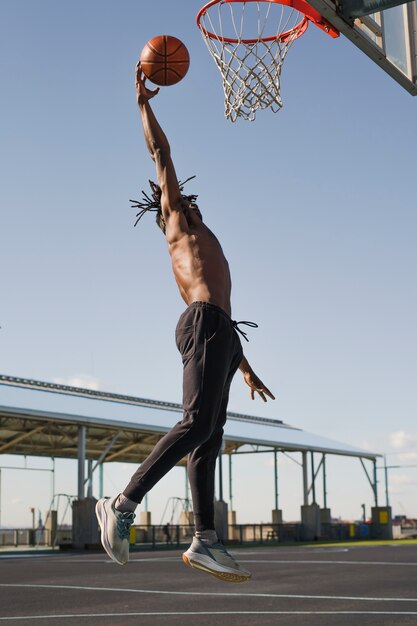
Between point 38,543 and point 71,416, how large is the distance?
12.8 meters

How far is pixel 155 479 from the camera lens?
16.0 feet

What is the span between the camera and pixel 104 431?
38.6 metres

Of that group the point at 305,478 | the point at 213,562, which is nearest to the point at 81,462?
the point at 305,478

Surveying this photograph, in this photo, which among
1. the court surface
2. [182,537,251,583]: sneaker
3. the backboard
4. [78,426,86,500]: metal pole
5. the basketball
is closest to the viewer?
[182,537,251,583]: sneaker

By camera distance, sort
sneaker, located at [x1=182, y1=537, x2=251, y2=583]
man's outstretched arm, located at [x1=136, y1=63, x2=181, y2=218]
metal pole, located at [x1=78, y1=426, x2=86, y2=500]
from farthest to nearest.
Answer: metal pole, located at [x1=78, y1=426, x2=86, y2=500]
man's outstretched arm, located at [x1=136, y1=63, x2=181, y2=218]
sneaker, located at [x1=182, y1=537, x2=251, y2=583]

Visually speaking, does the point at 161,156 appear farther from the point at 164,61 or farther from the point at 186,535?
the point at 186,535

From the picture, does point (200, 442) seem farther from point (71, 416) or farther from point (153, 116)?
point (71, 416)

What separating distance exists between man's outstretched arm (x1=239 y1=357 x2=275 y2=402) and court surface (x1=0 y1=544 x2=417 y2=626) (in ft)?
17.2

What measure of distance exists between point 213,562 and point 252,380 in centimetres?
129

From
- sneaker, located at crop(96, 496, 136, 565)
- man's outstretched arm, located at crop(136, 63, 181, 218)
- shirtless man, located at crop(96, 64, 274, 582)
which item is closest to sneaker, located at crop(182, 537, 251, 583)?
shirtless man, located at crop(96, 64, 274, 582)

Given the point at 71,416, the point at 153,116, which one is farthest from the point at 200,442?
the point at 71,416

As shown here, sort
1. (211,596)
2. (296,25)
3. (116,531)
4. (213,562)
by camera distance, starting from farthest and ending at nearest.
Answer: (211,596) < (296,25) < (213,562) < (116,531)

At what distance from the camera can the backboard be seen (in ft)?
26.2

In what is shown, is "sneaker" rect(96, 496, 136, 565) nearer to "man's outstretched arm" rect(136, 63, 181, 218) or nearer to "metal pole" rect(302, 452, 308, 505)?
"man's outstretched arm" rect(136, 63, 181, 218)
